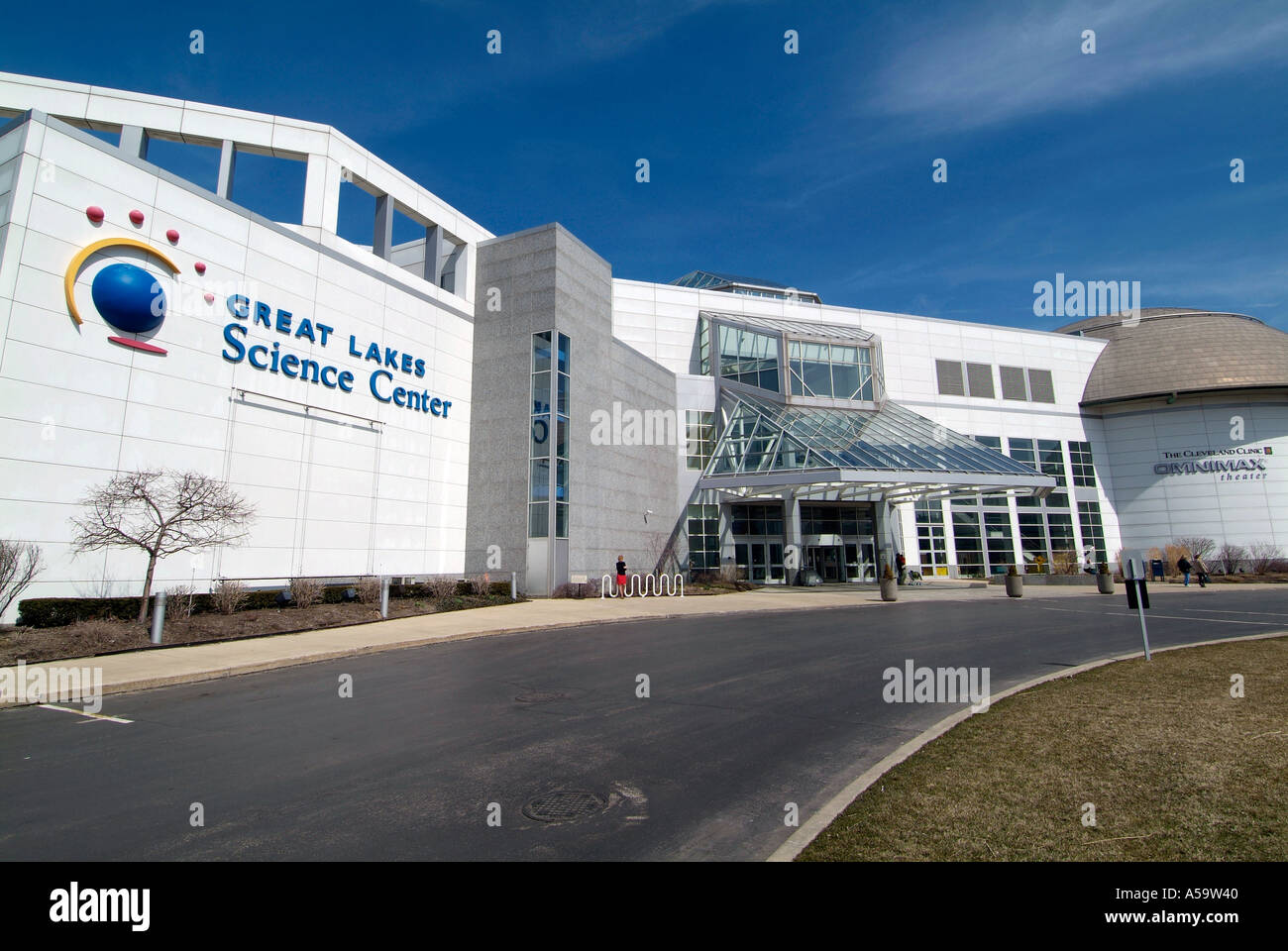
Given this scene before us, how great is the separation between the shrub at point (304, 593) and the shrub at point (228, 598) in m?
1.27

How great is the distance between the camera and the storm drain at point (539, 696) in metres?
8.47

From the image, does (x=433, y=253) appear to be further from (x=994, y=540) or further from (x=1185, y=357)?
(x=1185, y=357)

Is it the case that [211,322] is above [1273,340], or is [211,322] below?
below

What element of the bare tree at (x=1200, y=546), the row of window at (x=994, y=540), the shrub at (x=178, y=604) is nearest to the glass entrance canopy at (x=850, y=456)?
the row of window at (x=994, y=540)

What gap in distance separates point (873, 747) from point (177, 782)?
614cm

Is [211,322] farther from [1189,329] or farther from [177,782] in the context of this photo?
[1189,329]

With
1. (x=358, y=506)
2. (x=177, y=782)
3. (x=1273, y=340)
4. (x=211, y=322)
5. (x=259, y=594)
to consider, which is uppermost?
(x=1273, y=340)

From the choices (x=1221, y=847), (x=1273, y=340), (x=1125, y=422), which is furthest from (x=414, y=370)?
(x=1273, y=340)

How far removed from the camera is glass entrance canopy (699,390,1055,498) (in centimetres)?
2940

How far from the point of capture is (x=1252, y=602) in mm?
21297

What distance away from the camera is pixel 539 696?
8703 mm

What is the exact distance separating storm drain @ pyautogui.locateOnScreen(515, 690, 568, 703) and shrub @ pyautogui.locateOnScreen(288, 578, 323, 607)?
12.5 metres

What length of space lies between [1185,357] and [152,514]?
5875 centimetres

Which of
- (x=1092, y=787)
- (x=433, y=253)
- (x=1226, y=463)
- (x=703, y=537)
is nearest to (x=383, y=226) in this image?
(x=433, y=253)
